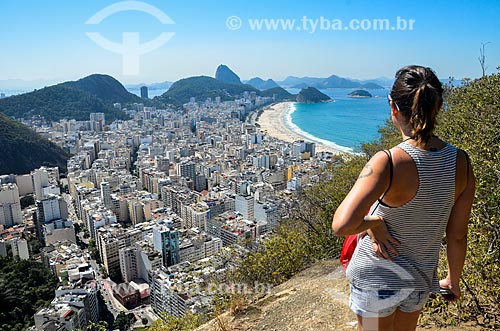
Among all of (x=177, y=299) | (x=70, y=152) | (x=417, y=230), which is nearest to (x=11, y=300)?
(x=177, y=299)

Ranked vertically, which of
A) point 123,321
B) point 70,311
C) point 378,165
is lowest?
point 123,321

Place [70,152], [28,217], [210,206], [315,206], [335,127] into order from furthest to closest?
[335,127]
[70,152]
[28,217]
[210,206]
[315,206]

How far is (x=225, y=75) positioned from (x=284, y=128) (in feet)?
191

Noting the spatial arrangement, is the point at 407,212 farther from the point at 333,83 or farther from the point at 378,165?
the point at 333,83

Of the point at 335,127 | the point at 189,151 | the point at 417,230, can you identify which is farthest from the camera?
the point at 335,127

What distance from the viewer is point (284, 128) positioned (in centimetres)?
3488

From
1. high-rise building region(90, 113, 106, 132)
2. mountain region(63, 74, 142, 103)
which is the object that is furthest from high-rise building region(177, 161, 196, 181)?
mountain region(63, 74, 142, 103)

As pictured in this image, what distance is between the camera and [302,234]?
12.1ft

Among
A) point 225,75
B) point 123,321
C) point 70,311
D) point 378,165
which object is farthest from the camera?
point 225,75

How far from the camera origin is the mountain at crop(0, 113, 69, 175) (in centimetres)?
2258

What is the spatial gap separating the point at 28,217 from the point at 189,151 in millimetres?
11436

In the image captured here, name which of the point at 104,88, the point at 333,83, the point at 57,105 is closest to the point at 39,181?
the point at 57,105

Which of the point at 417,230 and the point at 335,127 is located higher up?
the point at 417,230

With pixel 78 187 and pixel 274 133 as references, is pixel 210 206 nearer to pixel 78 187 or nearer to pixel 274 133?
pixel 78 187
